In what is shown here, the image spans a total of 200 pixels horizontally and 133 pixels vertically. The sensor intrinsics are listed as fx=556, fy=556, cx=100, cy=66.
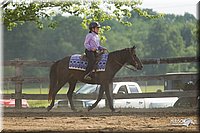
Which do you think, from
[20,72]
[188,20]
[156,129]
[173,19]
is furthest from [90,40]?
[173,19]

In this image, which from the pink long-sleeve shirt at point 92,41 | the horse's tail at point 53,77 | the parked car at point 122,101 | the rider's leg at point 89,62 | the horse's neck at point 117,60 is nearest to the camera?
the pink long-sleeve shirt at point 92,41

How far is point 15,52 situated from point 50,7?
6384 cm

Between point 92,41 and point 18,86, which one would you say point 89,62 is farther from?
point 18,86

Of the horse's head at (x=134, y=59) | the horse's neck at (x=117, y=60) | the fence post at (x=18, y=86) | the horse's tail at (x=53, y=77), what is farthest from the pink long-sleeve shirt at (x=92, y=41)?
the fence post at (x=18, y=86)

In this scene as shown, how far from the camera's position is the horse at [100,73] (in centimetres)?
1395

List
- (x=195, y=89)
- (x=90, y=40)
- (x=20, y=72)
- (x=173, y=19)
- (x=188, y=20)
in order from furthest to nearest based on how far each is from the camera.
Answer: (x=173, y=19), (x=188, y=20), (x=20, y=72), (x=195, y=89), (x=90, y=40)

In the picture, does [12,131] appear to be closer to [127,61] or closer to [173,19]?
[127,61]

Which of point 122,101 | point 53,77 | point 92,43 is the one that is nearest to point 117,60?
point 92,43

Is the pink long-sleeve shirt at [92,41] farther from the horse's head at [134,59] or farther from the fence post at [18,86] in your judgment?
the fence post at [18,86]

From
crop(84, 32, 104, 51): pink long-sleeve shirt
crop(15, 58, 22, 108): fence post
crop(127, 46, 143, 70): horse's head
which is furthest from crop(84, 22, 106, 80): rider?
crop(15, 58, 22, 108): fence post

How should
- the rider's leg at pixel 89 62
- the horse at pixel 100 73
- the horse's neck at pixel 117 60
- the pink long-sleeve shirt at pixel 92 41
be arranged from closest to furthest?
the pink long-sleeve shirt at pixel 92 41, the rider's leg at pixel 89 62, the horse at pixel 100 73, the horse's neck at pixel 117 60

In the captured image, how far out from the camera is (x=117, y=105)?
16734 mm

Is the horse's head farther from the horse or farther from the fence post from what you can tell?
the fence post

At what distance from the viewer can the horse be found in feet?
45.8
